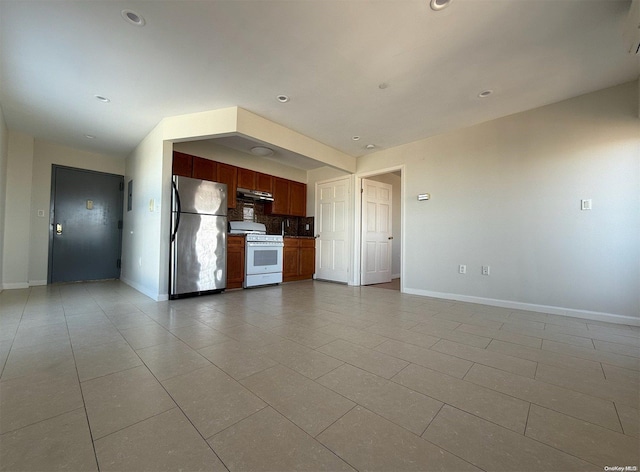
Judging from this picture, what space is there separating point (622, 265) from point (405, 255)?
2336 millimetres

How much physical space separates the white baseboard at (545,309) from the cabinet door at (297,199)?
3151mm

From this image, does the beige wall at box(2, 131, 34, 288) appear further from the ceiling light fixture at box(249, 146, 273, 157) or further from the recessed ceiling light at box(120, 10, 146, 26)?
the recessed ceiling light at box(120, 10, 146, 26)

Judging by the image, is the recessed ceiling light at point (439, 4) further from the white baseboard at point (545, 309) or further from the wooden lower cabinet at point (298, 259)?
the wooden lower cabinet at point (298, 259)

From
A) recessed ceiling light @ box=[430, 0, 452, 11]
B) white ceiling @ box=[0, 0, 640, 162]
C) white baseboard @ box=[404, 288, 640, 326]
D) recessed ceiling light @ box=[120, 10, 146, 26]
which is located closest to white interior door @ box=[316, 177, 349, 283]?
white baseboard @ box=[404, 288, 640, 326]

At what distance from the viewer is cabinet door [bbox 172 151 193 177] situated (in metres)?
3.98

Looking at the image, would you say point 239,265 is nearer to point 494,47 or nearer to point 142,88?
point 142,88

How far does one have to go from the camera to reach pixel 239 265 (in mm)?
4297

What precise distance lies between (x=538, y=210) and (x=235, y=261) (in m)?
4.31

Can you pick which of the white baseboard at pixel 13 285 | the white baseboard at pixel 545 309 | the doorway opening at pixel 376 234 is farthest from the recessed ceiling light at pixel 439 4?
the white baseboard at pixel 13 285

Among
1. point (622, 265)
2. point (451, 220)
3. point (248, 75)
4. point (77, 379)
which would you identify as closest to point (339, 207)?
point (451, 220)

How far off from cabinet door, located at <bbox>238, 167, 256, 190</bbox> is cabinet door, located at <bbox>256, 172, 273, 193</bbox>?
9 cm

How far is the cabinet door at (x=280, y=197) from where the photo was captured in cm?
534

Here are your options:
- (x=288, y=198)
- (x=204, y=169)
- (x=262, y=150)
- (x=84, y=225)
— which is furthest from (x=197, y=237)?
(x=84, y=225)

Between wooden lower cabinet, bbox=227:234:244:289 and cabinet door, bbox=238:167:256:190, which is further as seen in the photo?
cabinet door, bbox=238:167:256:190
